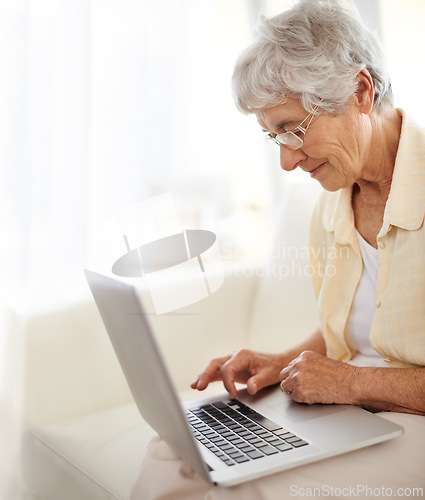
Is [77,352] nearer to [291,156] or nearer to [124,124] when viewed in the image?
[291,156]

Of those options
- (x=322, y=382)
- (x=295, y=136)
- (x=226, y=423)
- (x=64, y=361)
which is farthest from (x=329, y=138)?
(x=64, y=361)

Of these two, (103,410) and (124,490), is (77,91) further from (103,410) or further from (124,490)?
(124,490)

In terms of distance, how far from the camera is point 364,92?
1069 mm

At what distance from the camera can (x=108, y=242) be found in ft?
4.85

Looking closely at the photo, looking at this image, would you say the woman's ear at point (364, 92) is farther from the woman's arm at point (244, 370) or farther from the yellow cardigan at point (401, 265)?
the woman's arm at point (244, 370)

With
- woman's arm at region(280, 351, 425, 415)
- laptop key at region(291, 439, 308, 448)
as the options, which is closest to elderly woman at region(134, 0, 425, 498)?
woman's arm at region(280, 351, 425, 415)

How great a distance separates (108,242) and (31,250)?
0.46 m

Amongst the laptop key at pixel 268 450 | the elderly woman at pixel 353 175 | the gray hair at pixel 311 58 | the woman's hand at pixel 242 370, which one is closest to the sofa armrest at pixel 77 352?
the woman's hand at pixel 242 370

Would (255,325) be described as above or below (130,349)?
below

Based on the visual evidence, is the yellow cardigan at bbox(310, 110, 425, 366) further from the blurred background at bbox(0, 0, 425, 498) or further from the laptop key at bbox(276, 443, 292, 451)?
the blurred background at bbox(0, 0, 425, 498)

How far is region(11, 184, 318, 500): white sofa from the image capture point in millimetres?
1121

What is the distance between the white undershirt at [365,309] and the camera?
3.75 ft

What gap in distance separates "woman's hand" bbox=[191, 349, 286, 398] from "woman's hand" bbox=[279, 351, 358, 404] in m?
0.12

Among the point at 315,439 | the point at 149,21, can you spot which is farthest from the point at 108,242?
the point at 149,21
